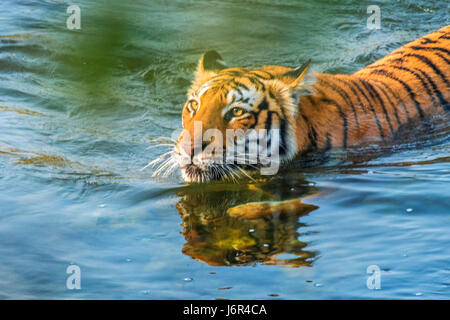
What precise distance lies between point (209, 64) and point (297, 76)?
69cm

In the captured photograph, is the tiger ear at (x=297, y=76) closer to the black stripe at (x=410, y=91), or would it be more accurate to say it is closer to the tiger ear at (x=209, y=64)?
the tiger ear at (x=209, y=64)

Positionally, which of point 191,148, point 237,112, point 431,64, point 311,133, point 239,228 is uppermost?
point 431,64

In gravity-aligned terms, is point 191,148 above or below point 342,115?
below

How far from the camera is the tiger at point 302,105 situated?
12.8ft

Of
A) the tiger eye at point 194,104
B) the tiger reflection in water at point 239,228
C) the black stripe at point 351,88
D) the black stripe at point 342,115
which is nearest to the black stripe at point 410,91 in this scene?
the black stripe at point 351,88

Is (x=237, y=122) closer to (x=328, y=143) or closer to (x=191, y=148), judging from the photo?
(x=191, y=148)

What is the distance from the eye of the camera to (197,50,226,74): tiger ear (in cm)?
445

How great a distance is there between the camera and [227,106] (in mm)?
3969

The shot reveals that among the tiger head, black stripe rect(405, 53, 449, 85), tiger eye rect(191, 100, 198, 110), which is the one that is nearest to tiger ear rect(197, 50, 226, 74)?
the tiger head

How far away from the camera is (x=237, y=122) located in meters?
3.97

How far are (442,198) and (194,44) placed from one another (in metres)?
5.38

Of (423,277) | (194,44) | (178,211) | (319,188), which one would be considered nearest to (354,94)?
(319,188)

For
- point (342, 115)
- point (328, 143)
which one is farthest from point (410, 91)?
point (328, 143)
